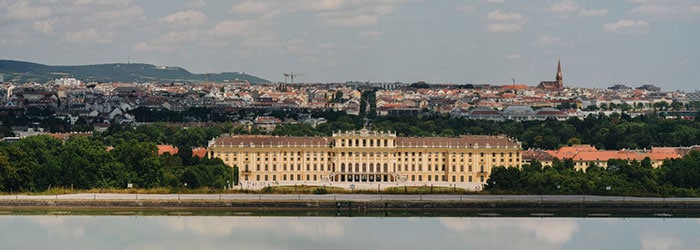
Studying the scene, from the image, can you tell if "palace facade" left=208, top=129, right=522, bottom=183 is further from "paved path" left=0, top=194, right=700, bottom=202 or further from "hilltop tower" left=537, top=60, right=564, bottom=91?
"hilltop tower" left=537, top=60, right=564, bottom=91

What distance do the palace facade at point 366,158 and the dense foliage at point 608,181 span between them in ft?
18.6

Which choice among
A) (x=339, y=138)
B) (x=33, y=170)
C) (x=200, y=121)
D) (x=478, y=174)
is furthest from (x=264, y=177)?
(x=200, y=121)

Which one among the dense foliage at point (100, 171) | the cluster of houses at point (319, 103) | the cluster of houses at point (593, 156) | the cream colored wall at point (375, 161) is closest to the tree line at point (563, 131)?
the cluster of houses at point (319, 103)

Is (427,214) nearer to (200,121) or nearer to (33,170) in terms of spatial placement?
(33,170)

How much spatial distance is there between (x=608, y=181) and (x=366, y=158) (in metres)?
13.8

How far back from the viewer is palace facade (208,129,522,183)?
59656mm

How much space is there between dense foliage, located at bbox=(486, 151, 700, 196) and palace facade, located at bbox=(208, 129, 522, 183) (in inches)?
224

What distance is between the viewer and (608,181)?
49969 millimetres

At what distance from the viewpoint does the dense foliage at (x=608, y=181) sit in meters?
48.9

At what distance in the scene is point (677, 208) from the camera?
45.0m

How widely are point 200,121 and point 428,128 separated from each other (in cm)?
2440

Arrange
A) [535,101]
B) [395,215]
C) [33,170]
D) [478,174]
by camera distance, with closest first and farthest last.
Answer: [395,215] < [33,170] < [478,174] < [535,101]

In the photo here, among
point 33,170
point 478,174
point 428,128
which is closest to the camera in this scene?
point 33,170

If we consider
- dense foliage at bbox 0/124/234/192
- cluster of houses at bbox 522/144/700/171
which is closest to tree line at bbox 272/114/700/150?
cluster of houses at bbox 522/144/700/171
